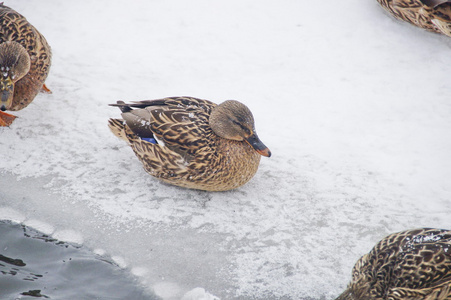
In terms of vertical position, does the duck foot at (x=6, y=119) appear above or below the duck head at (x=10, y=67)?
below

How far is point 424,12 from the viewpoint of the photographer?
19.6 ft

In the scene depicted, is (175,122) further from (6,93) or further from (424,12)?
(424,12)

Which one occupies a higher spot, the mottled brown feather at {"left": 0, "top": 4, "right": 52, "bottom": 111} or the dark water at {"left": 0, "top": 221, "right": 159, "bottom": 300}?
the mottled brown feather at {"left": 0, "top": 4, "right": 52, "bottom": 111}

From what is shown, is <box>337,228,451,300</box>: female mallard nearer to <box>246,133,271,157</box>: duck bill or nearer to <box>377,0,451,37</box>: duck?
<box>246,133,271,157</box>: duck bill

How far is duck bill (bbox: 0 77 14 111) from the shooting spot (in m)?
4.62

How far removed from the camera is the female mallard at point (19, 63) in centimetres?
467

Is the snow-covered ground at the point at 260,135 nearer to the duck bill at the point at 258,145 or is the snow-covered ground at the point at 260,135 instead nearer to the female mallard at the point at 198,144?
the female mallard at the point at 198,144

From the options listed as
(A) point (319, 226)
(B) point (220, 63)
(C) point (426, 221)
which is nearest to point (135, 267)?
(A) point (319, 226)

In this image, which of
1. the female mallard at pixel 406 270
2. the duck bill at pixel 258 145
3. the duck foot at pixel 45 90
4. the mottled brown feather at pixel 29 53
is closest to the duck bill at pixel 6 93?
the mottled brown feather at pixel 29 53

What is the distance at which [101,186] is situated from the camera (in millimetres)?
4320

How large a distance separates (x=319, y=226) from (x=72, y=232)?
72.9 inches

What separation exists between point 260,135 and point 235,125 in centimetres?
82

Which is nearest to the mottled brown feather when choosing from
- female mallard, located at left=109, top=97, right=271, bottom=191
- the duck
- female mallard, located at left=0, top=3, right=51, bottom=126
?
female mallard, located at left=0, top=3, right=51, bottom=126

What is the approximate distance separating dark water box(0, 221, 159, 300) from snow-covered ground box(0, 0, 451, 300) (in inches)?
4.6
